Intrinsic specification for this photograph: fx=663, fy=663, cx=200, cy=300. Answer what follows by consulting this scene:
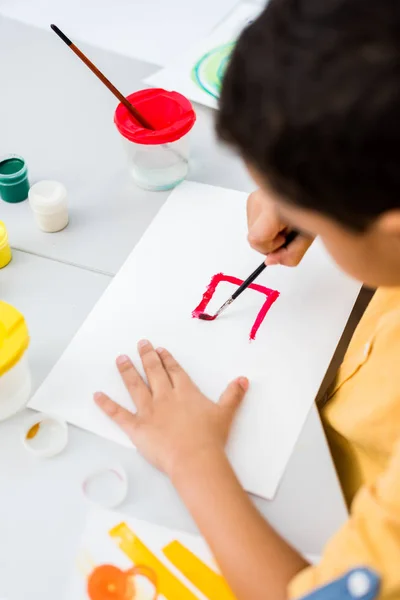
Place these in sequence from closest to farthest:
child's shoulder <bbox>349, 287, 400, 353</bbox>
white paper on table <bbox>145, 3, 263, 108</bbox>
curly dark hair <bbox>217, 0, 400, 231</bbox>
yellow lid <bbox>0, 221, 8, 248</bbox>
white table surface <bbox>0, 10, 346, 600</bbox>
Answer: curly dark hair <bbox>217, 0, 400, 231</bbox> < white table surface <bbox>0, 10, 346, 600</bbox> < child's shoulder <bbox>349, 287, 400, 353</bbox> < yellow lid <bbox>0, 221, 8, 248</bbox> < white paper on table <bbox>145, 3, 263, 108</bbox>

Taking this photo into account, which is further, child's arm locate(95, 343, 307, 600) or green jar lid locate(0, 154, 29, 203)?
green jar lid locate(0, 154, 29, 203)

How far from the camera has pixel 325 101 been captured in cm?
43

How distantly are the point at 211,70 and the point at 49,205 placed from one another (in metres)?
0.44

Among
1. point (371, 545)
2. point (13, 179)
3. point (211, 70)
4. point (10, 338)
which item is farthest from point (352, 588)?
point (211, 70)

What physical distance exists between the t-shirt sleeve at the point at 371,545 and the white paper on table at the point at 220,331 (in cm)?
11

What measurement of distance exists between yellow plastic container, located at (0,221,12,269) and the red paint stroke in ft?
0.87

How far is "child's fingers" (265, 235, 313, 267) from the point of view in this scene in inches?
33.4

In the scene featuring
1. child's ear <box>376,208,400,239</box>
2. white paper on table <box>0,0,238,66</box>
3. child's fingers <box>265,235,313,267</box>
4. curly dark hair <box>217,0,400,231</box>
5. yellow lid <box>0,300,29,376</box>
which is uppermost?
curly dark hair <box>217,0,400,231</box>

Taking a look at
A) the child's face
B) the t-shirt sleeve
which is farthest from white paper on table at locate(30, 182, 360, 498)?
the child's face

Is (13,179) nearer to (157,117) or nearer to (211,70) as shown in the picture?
(157,117)

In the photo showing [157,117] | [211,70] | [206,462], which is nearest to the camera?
[206,462]

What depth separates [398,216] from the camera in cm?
47

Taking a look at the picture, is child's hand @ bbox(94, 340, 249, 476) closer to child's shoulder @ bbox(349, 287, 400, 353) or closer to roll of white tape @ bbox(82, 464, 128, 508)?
roll of white tape @ bbox(82, 464, 128, 508)

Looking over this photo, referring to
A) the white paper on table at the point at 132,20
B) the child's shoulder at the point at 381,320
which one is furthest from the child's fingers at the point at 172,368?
the white paper on table at the point at 132,20
